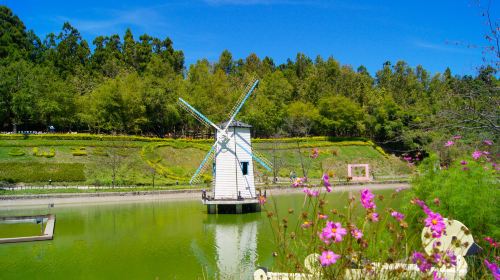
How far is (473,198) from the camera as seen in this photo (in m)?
8.93

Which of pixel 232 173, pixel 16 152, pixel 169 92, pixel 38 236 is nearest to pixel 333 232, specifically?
pixel 38 236

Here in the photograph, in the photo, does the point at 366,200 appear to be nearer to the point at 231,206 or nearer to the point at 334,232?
the point at 334,232

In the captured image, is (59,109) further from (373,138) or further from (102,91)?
(373,138)

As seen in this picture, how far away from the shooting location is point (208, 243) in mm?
16219

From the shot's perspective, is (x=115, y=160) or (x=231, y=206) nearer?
(x=231, y=206)

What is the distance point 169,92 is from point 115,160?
47.1ft

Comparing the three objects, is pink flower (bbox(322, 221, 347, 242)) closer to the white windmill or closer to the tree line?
the white windmill

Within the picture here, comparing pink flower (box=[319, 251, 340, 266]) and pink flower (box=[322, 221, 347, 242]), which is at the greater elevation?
pink flower (box=[322, 221, 347, 242])

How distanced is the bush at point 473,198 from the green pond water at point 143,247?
394 cm

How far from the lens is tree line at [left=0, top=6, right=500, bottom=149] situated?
4347 centimetres

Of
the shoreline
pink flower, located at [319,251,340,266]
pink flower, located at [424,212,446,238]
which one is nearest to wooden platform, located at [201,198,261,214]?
the shoreline

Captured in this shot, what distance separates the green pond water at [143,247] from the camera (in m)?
12.5

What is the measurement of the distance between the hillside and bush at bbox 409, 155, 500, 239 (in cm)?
1655

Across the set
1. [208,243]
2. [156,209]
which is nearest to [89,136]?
[156,209]
